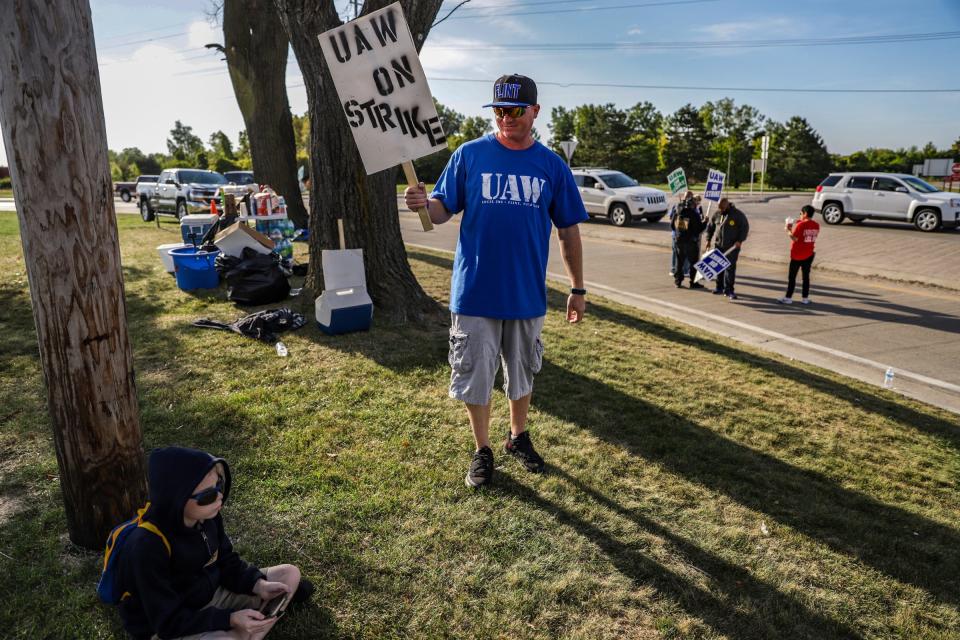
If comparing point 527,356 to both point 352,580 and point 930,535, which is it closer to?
point 352,580

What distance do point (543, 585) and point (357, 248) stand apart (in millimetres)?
4345

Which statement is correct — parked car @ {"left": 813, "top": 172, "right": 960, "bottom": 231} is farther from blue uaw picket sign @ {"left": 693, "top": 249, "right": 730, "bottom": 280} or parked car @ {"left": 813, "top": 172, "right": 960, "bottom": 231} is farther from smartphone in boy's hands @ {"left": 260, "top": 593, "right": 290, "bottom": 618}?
smartphone in boy's hands @ {"left": 260, "top": 593, "right": 290, "bottom": 618}

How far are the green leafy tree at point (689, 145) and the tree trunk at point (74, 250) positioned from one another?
55806mm

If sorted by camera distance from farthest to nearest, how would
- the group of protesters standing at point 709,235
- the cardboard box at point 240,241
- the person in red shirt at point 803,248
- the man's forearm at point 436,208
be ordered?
the group of protesters standing at point 709,235
the person in red shirt at point 803,248
the cardboard box at point 240,241
the man's forearm at point 436,208

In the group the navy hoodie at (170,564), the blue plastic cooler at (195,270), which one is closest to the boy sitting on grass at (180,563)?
the navy hoodie at (170,564)

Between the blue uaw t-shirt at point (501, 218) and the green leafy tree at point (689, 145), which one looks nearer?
the blue uaw t-shirt at point (501, 218)

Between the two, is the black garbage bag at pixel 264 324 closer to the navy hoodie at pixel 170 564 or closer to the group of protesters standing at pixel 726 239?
the navy hoodie at pixel 170 564

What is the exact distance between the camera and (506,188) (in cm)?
312

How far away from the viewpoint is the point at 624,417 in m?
4.47

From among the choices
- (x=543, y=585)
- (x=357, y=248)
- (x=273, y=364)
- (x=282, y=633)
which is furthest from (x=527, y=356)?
(x=357, y=248)

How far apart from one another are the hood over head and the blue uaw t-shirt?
5.15 ft

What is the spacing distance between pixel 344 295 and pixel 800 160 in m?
49.5

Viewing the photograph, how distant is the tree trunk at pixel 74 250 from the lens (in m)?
2.27

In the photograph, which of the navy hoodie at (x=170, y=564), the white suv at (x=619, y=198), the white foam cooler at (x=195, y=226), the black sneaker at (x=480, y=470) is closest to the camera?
the navy hoodie at (x=170, y=564)
